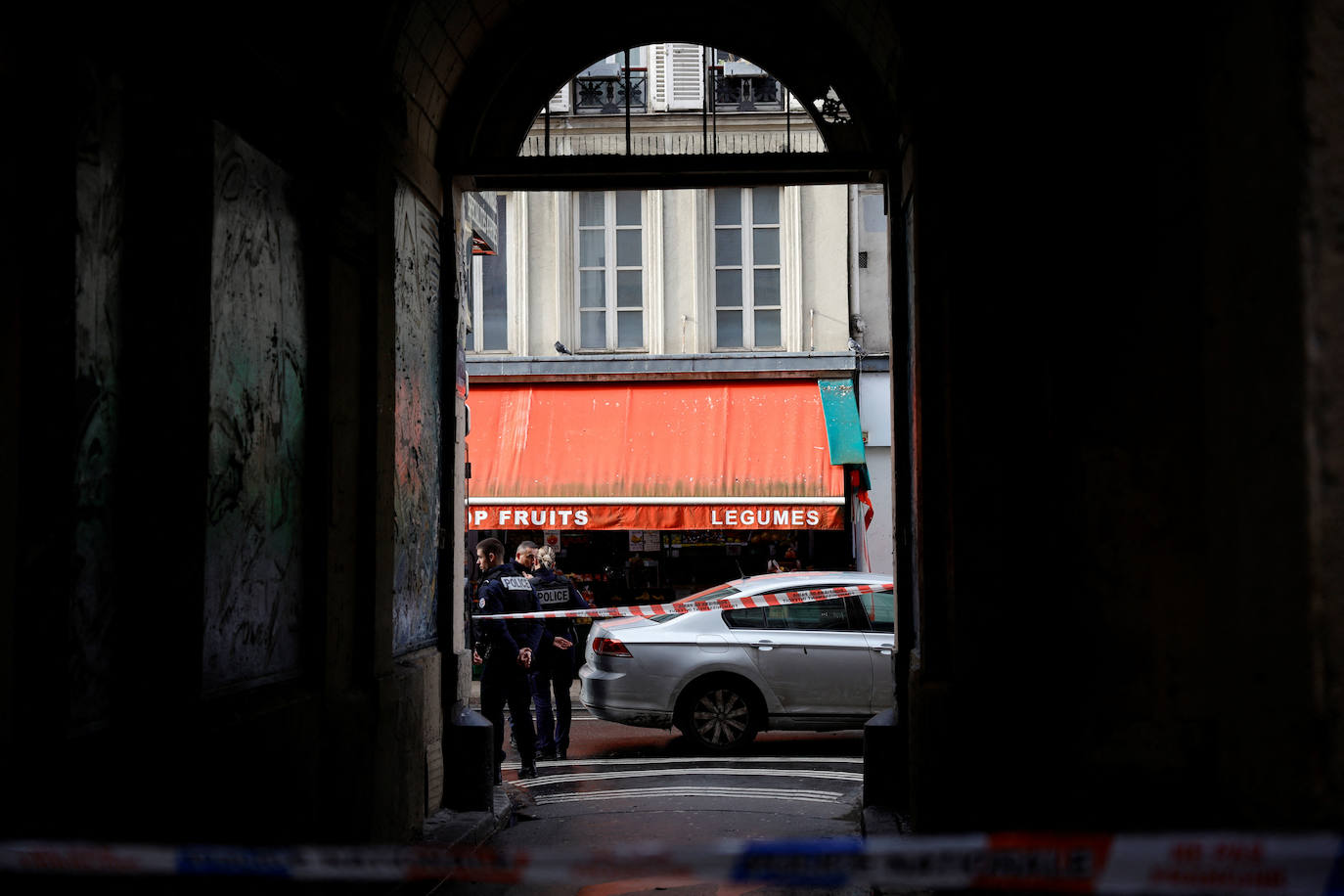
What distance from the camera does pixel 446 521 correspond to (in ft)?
27.5

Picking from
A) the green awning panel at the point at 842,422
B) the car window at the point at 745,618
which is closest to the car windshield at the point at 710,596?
the car window at the point at 745,618

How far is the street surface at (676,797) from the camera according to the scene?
785cm

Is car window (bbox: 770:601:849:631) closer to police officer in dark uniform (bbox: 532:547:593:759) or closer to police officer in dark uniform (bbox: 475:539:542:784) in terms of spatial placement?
police officer in dark uniform (bbox: 532:547:593:759)

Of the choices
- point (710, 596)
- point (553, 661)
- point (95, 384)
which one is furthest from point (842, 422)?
point (95, 384)

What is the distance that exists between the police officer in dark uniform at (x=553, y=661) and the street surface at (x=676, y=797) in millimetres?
254

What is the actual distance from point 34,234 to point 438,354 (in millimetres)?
4449

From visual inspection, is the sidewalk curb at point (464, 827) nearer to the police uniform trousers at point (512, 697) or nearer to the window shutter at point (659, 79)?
the police uniform trousers at point (512, 697)

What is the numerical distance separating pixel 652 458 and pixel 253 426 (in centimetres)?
1278

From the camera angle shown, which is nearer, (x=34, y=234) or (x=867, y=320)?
(x=34, y=234)

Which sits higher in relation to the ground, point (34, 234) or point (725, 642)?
point (34, 234)

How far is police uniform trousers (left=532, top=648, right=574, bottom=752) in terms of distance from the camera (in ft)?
36.0

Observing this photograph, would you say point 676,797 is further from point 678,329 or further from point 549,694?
point 678,329

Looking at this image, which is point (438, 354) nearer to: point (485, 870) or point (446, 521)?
point (446, 521)

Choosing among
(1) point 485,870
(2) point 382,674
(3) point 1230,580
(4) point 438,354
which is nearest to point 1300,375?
(3) point 1230,580
